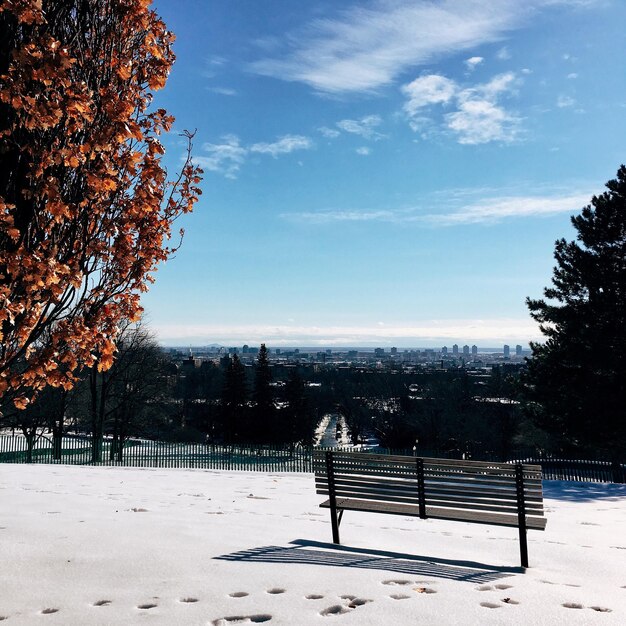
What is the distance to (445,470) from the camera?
7.31 meters

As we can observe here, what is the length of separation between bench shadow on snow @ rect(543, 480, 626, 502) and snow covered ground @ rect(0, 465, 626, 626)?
6.29 m

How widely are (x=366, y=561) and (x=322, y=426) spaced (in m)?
93.9

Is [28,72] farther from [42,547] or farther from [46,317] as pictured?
[42,547]

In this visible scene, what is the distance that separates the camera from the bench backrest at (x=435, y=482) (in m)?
6.73

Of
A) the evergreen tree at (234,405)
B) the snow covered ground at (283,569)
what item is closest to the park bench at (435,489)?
the snow covered ground at (283,569)

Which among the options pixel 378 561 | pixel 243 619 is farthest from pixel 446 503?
pixel 243 619

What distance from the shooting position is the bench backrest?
673 centimetres

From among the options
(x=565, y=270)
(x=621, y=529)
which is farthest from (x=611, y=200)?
(x=621, y=529)

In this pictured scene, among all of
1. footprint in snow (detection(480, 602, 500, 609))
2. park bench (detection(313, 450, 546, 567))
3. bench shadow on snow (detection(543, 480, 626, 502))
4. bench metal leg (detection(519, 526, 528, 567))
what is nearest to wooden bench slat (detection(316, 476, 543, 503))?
park bench (detection(313, 450, 546, 567))

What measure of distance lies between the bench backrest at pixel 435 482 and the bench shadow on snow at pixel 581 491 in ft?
33.8

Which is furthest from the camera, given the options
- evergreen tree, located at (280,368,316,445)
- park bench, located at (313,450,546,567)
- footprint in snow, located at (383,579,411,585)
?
evergreen tree, located at (280,368,316,445)

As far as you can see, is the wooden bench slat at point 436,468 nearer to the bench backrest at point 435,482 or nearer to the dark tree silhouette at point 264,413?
the bench backrest at point 435,482

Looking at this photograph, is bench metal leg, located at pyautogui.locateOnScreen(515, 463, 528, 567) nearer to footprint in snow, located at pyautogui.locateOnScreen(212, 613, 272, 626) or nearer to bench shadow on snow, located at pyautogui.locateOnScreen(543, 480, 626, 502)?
footprint in snow, located at pyautogui.locateOnScreen(212, 613, 272, 626)

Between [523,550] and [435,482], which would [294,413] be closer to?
[435,482]
